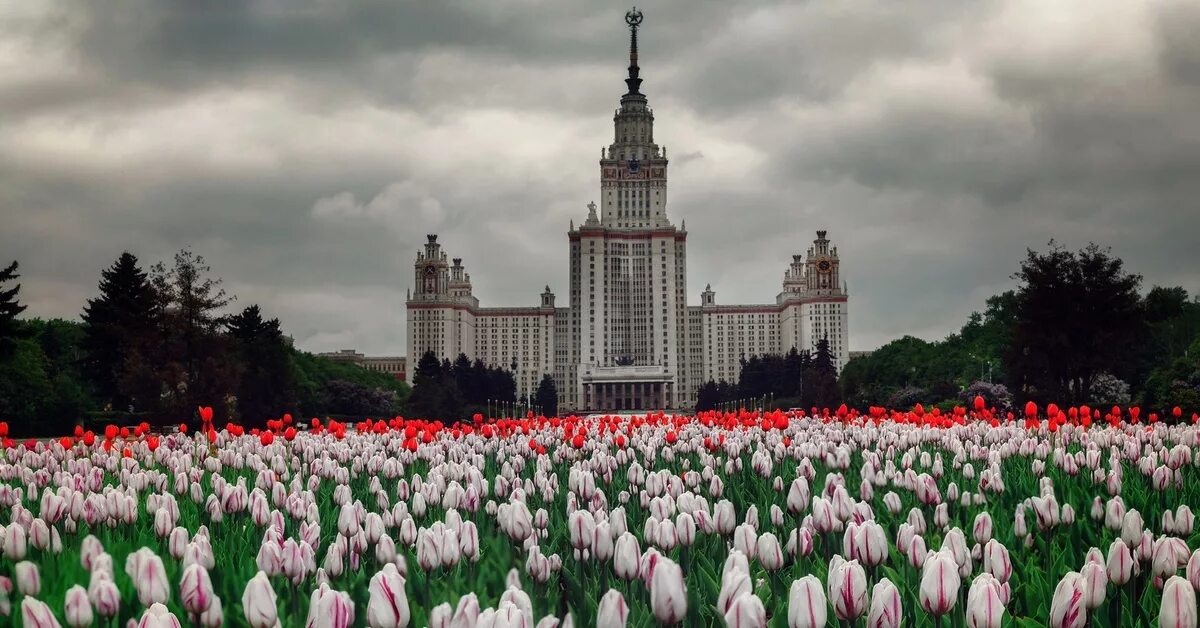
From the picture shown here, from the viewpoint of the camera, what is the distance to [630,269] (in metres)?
157

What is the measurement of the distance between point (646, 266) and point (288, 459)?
147258 mm

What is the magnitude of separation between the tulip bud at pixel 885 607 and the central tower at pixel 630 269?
15138cm

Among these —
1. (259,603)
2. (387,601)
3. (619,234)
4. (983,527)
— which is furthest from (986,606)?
(619,234)

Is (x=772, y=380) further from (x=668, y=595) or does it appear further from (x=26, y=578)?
(x=668, y=595)

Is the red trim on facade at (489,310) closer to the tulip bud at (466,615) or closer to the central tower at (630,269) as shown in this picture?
the central tower at (630,269)

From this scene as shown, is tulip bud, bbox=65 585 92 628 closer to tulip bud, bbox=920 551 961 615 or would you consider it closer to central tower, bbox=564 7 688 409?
tulip bud, bbox=920 551 961 615

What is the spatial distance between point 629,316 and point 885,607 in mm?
156105

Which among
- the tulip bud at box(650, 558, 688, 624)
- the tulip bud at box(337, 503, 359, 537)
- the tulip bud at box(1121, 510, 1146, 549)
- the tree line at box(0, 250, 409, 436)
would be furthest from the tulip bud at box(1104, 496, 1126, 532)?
the tree line at box(0, 250, 409, 436)

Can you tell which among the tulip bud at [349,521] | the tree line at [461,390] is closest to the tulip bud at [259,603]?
the tulip bud at [349,521]

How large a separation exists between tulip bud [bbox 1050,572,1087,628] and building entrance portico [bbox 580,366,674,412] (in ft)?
484

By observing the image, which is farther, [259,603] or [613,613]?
[259,603]

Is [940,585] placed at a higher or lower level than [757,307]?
lower

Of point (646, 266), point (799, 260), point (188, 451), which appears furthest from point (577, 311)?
point (188, 451)

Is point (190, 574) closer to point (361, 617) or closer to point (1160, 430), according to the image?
point (361, 617)
